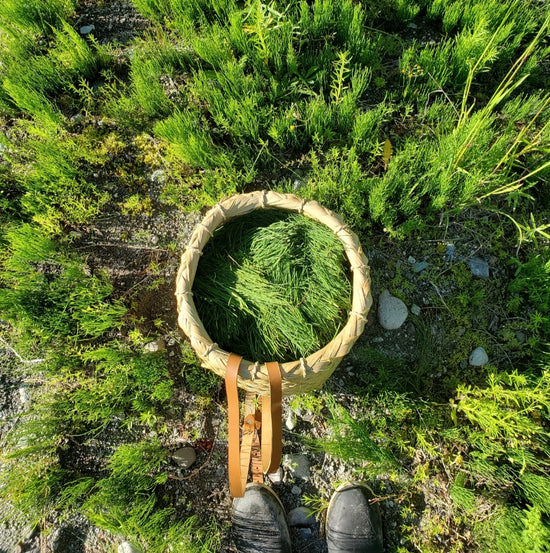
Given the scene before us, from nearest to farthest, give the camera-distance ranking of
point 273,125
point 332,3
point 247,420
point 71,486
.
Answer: point 247,420 → point 71,486 → point 273,125 → point 332,3

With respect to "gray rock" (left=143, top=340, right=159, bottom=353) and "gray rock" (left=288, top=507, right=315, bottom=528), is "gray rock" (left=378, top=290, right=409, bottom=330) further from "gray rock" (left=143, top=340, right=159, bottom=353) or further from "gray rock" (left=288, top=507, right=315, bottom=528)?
"gray rock" (left=143, top=340, right=159, bottom=353)

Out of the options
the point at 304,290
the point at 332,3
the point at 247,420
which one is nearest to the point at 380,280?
the point at 304,290

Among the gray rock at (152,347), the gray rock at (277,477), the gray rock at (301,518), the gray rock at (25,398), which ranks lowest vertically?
the gray rock at (301,518)

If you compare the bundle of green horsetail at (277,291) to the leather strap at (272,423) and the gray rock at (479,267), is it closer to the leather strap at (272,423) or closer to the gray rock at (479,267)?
the leather strap at (272,423)

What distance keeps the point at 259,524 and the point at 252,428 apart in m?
0.45

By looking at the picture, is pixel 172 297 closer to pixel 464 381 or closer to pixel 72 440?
pixel 72 440

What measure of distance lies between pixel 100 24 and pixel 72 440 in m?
2.50

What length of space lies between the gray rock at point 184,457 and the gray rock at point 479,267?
5.45ft

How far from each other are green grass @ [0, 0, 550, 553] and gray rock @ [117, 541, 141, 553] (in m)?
0.16

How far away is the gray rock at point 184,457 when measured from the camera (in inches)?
73.2

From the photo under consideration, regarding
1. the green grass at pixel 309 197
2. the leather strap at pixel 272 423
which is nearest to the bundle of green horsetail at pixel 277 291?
the green grass at pixel 309 197

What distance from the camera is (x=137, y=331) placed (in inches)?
74.7

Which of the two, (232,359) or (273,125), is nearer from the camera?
(232,359)

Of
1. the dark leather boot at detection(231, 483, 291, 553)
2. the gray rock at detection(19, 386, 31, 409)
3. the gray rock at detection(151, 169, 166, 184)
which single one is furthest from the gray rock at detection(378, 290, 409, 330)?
the gray rock at detection(19, 386, 31, 409)
